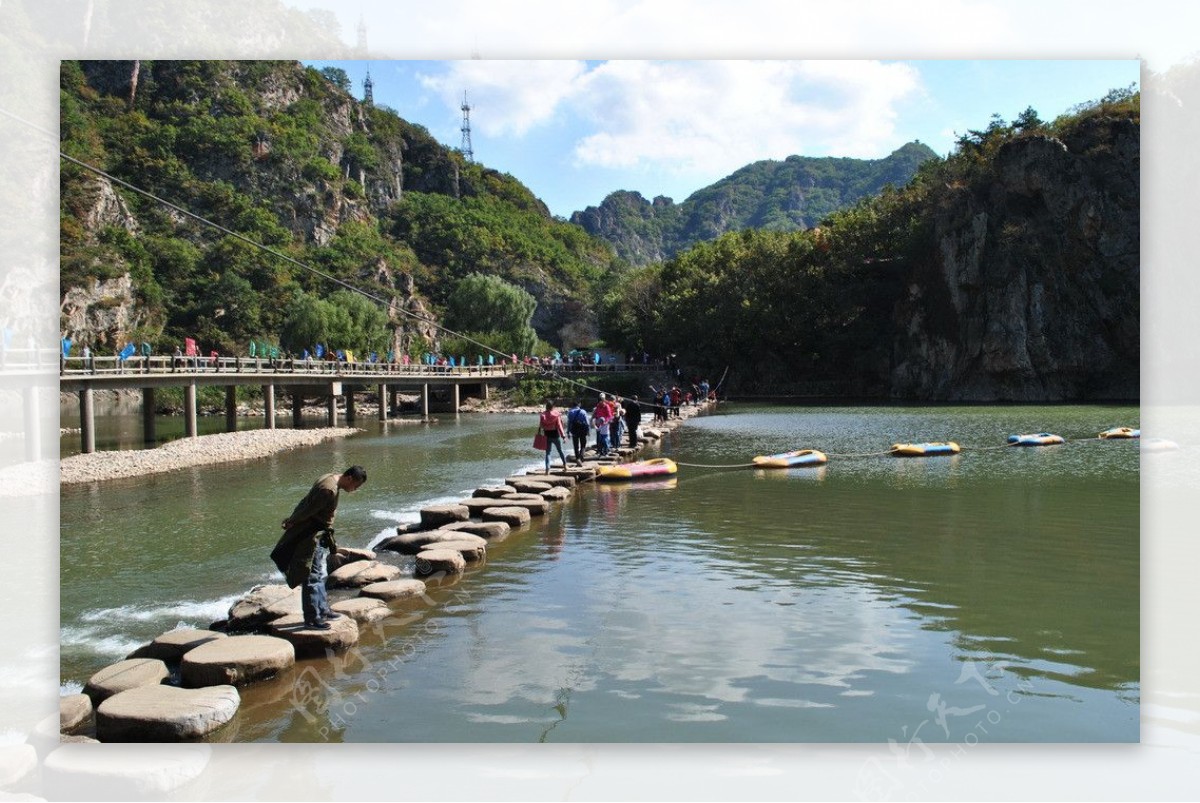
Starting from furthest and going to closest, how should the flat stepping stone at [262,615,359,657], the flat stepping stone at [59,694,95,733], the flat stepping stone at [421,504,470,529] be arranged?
the flat stepping stone at [421,504,470,529] → the flat stepping stone at [262,615,359,657] → the flat stepping stone at [59,694,95,733]

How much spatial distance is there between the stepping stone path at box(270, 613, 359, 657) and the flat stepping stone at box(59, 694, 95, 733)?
1.70 metres

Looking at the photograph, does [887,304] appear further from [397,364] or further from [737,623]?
[737,623]

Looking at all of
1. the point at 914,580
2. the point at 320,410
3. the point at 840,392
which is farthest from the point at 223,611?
the point at 840,392

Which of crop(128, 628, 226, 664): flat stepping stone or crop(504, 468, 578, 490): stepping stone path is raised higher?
crop(504, 468, 578, 490): stepping stone path

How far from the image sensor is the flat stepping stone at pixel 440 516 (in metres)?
15.3

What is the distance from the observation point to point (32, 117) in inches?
396

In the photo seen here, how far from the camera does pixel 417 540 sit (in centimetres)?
1365

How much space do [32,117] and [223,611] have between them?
5819 millimetres

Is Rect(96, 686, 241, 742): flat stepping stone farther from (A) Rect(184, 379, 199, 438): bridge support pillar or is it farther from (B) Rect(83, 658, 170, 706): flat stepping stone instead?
(A) Rect(184, 379, 199, 438): bridge support pillar

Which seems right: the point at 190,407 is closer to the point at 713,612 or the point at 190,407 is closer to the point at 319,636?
the point at 319,636

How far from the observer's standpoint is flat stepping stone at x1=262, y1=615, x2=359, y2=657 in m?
8.59

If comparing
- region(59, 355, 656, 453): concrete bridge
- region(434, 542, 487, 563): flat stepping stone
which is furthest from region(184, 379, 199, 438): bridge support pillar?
region(434, 542, 487, 563): flat stepping stone

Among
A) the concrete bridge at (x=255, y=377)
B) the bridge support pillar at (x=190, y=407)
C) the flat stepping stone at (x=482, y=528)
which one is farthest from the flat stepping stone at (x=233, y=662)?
the bridge support pillar at (x=190, y=407)

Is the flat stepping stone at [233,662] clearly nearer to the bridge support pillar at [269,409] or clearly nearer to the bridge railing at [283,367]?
the bridge railing at [283,367]
